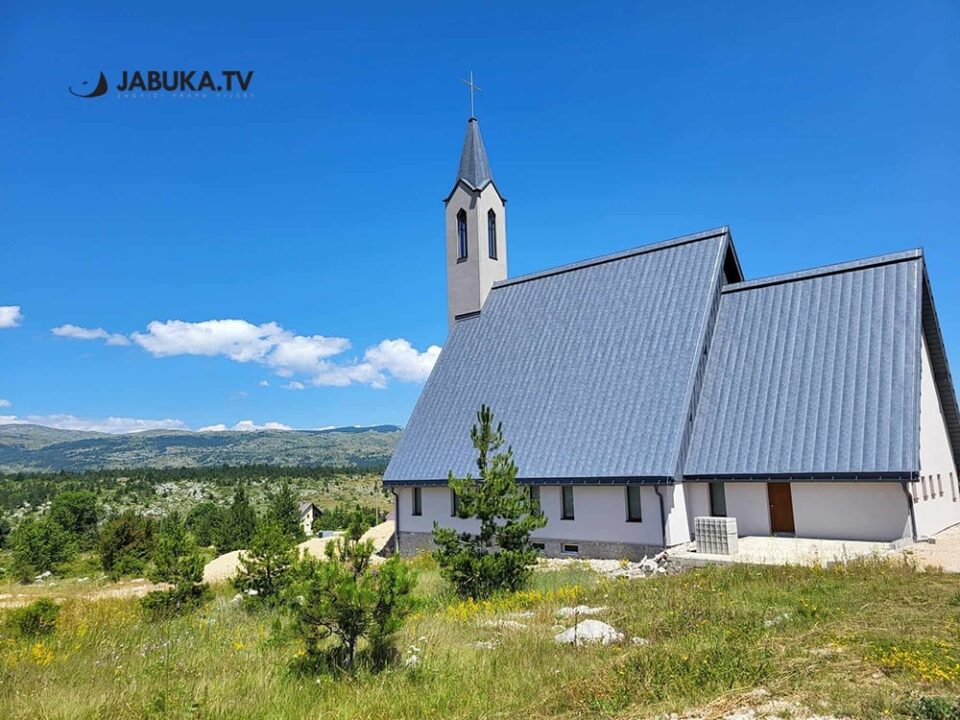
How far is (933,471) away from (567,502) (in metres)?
11.9

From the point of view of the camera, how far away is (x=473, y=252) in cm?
3086

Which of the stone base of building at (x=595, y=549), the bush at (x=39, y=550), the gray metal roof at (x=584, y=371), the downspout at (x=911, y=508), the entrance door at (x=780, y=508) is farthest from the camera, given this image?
the bush at (x=39, y=550)

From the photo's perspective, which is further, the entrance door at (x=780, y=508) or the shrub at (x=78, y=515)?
the shrub at (x=78, y=515)

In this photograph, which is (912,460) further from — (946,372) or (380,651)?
(380,651)

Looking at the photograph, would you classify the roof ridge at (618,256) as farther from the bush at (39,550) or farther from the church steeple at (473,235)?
the bush at (39,550)

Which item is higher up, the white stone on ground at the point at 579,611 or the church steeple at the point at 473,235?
the church steeple at the point at 473,235

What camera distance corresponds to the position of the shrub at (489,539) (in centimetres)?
1477

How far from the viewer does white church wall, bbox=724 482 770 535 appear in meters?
19.1

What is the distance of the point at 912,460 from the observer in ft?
54.6

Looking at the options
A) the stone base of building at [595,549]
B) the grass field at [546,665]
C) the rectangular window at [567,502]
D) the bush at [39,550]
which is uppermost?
the rectangular window at [567,502]

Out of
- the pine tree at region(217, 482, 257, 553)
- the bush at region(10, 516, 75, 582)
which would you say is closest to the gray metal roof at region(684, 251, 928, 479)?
the pine tree at region(217, 482, 257, 553)

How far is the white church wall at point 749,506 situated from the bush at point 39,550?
1853 inches

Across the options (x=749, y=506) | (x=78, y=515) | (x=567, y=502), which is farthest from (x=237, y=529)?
(x=749, y=506)

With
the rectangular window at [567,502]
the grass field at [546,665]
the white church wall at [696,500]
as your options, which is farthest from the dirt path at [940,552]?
the rectangular window at [567,502]
